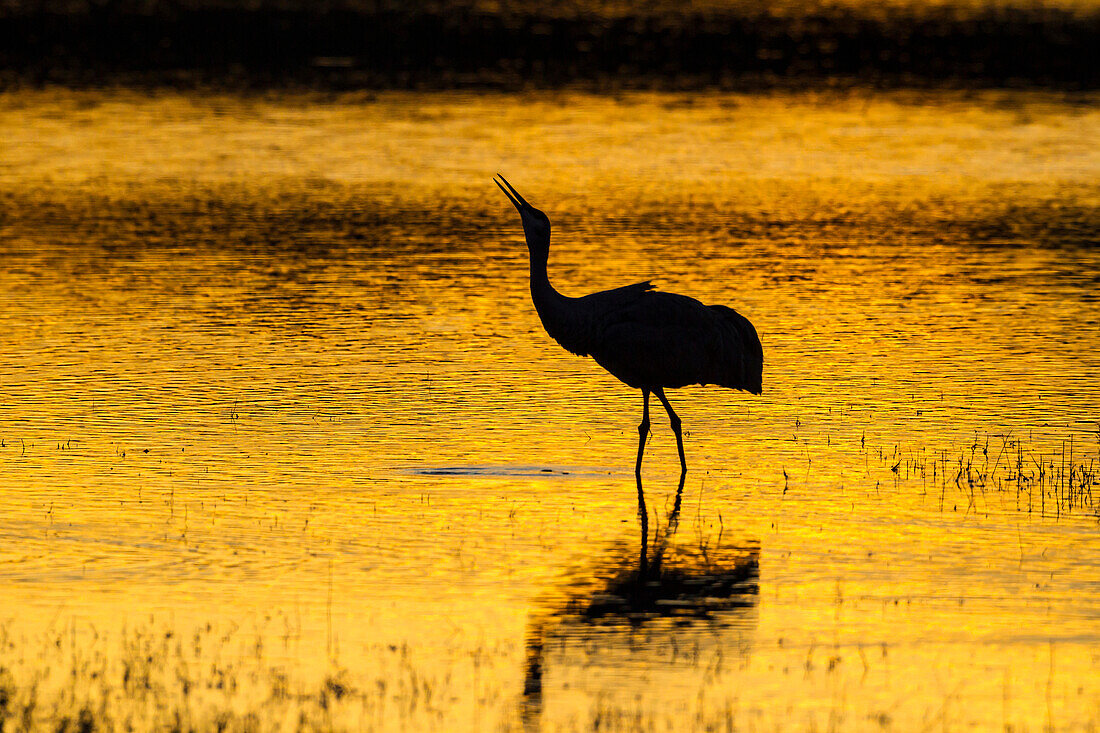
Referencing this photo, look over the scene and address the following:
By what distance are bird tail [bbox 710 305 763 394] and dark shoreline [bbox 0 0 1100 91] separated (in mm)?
36084

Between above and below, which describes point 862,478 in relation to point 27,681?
above

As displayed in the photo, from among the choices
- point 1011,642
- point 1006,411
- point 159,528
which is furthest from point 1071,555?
point 159,528

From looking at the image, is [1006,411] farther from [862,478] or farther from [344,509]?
[344,509]

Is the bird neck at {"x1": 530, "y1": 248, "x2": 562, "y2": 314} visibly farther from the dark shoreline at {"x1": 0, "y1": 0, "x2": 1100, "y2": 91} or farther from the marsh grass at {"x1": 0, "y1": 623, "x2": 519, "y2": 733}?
the dark shoreline at {"x1": 0, "y1": 0, "x2": 1100, "y2": 91}

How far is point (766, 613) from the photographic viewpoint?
11.1 meters

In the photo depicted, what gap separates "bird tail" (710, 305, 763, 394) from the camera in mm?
14883

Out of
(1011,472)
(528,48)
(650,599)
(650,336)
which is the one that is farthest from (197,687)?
(528,48)

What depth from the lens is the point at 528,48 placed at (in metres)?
66.1

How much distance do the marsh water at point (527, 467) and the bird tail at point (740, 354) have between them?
0.59m

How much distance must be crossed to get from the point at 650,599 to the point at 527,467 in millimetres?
3298

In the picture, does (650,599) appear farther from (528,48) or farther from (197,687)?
(528,48)

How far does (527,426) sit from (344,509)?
295 cm

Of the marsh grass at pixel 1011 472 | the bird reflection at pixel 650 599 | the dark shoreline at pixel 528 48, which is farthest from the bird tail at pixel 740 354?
the dark shoreline at pixel 528 48

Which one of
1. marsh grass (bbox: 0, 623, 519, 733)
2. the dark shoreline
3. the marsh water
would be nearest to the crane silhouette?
the marsh water
